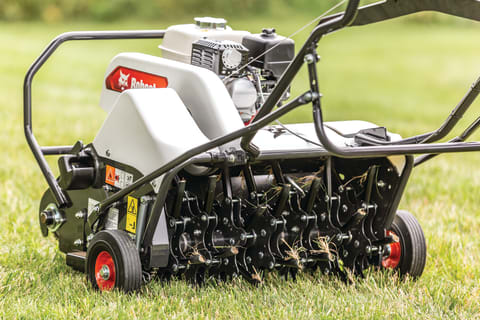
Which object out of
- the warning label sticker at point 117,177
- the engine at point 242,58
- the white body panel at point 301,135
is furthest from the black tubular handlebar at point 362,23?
the warning label sticker at point 117,177

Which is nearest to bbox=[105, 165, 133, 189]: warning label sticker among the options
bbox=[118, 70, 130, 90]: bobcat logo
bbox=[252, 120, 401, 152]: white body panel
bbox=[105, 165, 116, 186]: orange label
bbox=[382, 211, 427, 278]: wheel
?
bbox=[105, 165, 116, 186]: orange label

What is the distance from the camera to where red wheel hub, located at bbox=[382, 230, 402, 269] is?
4.38 meters

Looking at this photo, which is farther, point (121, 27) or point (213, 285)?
point (121, 27)

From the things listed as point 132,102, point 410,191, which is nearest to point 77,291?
point 132,102

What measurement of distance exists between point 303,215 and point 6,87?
10047mm

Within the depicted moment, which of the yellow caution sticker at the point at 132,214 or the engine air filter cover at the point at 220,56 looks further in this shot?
the engine air filter cover at the point at 220,56

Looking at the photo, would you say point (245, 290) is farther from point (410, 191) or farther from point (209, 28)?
point (410, 191)

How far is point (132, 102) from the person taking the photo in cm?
377

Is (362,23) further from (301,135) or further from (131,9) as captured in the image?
(131,9)

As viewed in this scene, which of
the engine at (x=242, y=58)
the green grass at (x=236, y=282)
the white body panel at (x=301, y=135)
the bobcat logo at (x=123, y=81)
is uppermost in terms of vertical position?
the engine at (x=242, y=58)

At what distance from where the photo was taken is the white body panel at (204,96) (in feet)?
12.2

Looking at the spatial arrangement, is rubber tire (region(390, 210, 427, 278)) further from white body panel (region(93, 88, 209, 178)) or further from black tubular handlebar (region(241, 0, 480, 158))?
white body panel (region(93, 88, 209, 178))

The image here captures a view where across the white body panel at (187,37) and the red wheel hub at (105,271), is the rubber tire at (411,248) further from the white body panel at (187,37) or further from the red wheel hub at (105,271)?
the red wheel hub at (105,271)

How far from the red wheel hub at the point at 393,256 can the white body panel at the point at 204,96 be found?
1.24 meters
